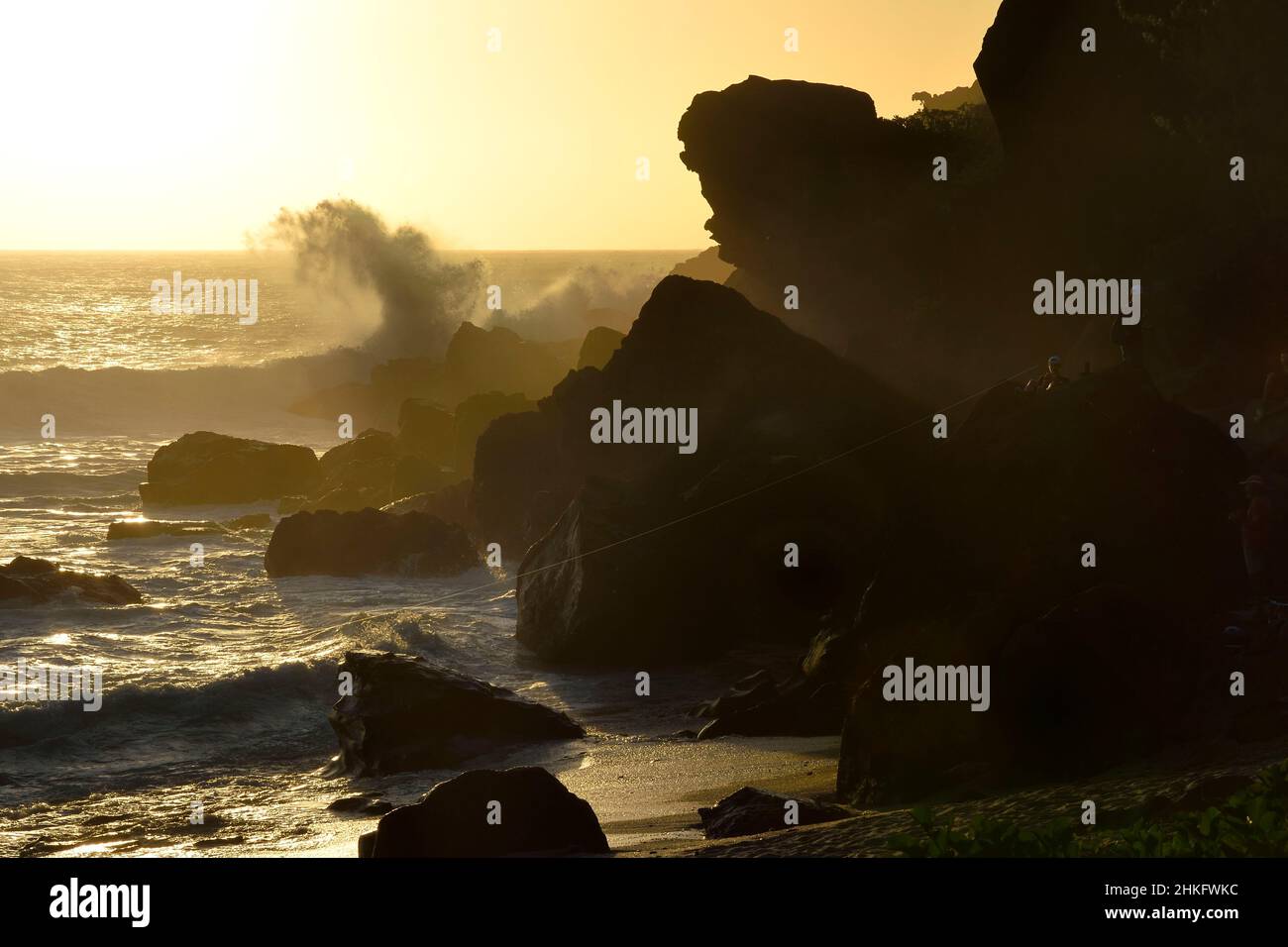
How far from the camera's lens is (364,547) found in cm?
3017

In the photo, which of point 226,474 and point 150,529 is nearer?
point 150,529

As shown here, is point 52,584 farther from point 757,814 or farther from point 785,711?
point 757,814

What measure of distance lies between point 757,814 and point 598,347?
31610 millimetres

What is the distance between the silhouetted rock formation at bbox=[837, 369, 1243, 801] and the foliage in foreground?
3484mm

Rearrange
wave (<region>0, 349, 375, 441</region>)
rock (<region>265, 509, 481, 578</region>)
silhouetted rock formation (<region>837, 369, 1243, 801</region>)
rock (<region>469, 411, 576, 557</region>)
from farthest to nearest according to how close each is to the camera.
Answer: wave (<region>0, 349, 375, 441</region>) → rock (<region>469, 411, 576, 557</region>) → rock (<region>265, 509, 481, 578</region>) → silhouetted rock formation (<region>837, 369, 1243, 801</region>)

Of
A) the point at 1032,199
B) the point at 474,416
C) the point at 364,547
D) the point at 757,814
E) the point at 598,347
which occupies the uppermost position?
the point at 1032,199

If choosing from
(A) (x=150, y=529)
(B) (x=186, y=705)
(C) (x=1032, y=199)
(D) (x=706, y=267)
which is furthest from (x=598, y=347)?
(D) (x=706, y=267)

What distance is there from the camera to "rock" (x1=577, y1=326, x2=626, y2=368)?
137 ft

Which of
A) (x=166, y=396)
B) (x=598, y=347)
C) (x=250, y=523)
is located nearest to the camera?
(x=250, y=523)

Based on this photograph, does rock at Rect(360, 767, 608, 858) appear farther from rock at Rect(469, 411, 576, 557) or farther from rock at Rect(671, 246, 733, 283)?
rock at Rect(671, 246, 733, 283)

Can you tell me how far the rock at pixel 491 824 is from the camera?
10.2 metres

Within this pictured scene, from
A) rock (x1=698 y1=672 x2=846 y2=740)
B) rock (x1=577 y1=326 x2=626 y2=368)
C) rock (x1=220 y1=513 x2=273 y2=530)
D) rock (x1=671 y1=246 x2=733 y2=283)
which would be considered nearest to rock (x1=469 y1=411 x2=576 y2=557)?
rock (x1=220 y1=513 x2=273 y2=530)

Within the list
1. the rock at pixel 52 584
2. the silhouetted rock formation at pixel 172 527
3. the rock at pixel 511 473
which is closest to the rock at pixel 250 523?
the silhouetted rock formation at pixel 172 527
